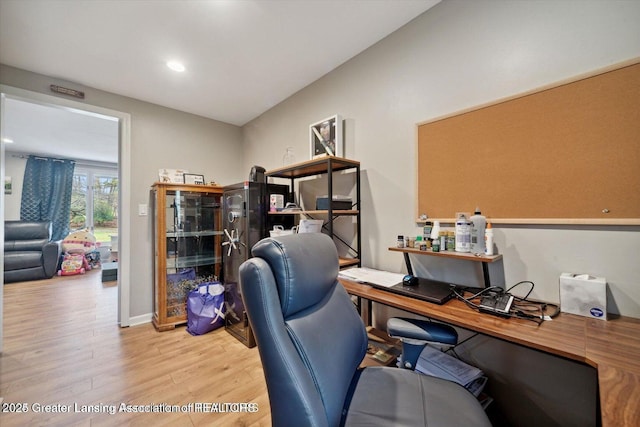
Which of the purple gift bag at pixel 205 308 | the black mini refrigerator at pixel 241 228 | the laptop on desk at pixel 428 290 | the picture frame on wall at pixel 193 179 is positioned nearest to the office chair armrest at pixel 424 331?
the laptop on desk at pixel 428 290

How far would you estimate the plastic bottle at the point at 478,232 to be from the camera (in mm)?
1258

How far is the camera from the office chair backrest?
71 centimetres

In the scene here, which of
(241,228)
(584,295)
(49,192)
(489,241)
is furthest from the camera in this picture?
(49,192)

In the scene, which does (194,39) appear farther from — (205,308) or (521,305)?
(521,305)

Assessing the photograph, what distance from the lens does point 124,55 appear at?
2002 millimetres

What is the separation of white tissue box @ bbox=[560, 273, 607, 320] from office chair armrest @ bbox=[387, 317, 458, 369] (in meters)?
0.50

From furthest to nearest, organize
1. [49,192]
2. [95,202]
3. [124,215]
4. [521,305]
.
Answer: [95,202] → [49,192] → [124,215] → [521,305]

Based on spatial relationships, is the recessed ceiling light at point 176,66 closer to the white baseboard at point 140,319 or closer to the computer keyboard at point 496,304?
the white baseboard at point 140,319

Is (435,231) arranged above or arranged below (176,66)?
below

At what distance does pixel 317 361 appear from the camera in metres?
0.81

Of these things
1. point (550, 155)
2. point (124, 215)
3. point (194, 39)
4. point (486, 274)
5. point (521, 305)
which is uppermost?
point (194, 39)

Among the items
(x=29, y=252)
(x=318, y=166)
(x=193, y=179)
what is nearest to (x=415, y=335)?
→ (x=318, y=166)

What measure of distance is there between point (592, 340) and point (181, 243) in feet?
10.6

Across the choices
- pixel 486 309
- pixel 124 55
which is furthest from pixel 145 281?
pixel 486 309
